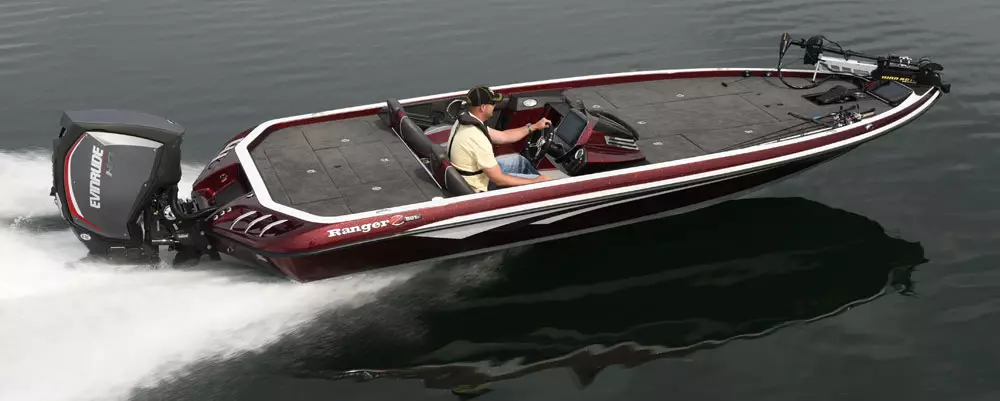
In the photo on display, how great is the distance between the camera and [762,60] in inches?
634

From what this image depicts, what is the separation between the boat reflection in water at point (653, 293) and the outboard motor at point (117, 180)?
7.80 ft

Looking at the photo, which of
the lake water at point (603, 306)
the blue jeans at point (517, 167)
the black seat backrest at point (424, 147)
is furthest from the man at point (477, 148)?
the lake water at point (603, 306)

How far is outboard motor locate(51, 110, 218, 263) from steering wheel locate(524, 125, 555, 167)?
4.01m

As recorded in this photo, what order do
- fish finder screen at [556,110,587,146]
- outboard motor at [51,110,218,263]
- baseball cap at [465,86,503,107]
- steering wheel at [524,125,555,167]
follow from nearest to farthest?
outboard motor at [51,110,218,263] < baseball cap at [465,86,503,107] < fish finder screen at [556,110,587,146] < steering wheel at [524,125,555,167]

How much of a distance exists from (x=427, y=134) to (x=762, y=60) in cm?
853

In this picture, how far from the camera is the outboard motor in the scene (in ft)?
26.5

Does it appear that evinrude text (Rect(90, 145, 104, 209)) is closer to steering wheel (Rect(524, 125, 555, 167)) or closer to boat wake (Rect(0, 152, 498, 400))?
boat wake (Rect(0, 152, 498, 400))

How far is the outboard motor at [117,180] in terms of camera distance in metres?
8.07

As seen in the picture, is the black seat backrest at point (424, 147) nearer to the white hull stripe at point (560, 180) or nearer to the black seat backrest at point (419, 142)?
the black seat backrest at point (419, 142)

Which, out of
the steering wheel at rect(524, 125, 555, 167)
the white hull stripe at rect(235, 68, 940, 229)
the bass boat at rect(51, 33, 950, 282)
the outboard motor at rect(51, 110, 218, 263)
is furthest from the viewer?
the steering wheel at rect(524, 125, 555, 167)

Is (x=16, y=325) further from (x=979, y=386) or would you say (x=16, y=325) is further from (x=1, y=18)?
(x=1, y=18)

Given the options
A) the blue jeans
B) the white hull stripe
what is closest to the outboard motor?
the white hull stripe

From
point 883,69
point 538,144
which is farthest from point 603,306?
point 883,69

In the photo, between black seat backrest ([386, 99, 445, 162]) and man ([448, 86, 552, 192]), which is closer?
man ([448, 86, 552, 192])
